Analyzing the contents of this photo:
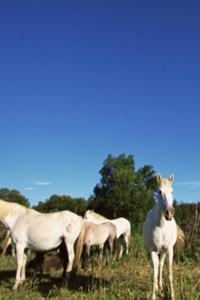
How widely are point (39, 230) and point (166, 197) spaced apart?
11.7 feet

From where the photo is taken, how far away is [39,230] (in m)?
8.71

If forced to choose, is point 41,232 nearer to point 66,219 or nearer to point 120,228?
point 66,219

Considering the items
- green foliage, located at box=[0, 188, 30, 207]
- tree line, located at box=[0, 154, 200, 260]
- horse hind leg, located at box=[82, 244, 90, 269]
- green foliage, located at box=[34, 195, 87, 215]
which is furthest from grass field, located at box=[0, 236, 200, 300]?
green foliage, located at box=[0, 188, 30, 207]

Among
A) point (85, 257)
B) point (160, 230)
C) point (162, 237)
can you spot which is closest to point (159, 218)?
point (160, 230)

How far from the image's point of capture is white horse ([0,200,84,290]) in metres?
8.68

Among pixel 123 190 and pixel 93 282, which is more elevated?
pixel 123 190

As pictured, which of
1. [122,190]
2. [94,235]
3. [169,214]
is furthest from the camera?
[122,190]

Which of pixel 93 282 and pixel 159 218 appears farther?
pixel 93 282

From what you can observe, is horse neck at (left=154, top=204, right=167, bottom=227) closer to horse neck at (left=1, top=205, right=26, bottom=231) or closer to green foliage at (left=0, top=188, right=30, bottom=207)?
horse neck at (left=1, top=205, right=26, bottom=231)

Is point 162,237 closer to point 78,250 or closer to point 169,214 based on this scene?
point 169,214

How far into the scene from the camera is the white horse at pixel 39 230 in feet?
28.5

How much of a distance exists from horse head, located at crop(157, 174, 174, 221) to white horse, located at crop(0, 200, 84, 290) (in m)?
2.99

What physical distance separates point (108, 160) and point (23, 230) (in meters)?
28.4

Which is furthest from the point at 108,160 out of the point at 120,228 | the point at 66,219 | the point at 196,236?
the point at 66,219
